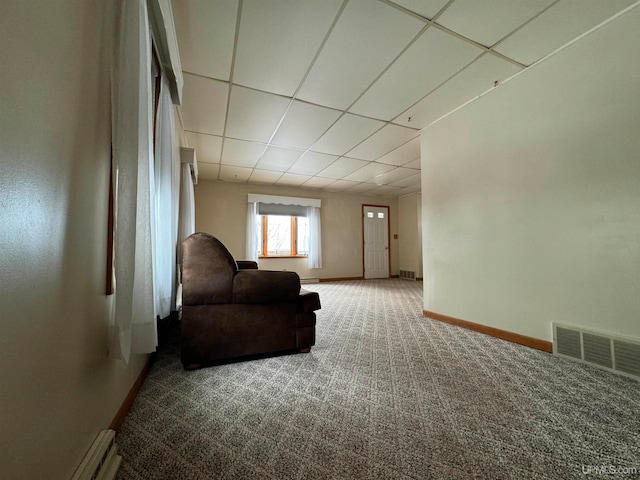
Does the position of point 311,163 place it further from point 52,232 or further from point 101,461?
point 101,461

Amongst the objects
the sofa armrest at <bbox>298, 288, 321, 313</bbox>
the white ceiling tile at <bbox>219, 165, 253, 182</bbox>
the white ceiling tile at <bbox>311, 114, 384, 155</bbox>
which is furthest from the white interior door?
the sofa armrest at <bbox>298, 288, 321, 313</bbox>

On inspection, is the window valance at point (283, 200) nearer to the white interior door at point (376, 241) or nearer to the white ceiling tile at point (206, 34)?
the white interior door at point (376, 241)

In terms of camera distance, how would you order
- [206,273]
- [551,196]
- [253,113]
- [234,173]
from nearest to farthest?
[206,273]
[551,196]
[253,113]
[234,173]

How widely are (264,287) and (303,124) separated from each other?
7.38ft

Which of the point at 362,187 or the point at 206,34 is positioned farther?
the point at 362,187

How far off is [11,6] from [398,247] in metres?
7.39

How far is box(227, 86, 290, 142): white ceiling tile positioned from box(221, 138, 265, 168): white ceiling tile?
8.9 inches

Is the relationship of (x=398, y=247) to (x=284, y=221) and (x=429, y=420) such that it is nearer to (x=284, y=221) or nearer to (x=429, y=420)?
(x=284, y=221)

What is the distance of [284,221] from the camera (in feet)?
20.6

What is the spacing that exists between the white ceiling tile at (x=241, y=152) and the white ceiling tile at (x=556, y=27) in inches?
120

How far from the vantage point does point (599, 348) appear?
1.70m

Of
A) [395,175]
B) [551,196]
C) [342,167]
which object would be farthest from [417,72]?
[395,175]

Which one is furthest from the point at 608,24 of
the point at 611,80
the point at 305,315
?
the point at 305,315

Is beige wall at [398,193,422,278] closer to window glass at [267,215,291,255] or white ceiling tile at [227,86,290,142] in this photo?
window glass at [267,215,291,255]
